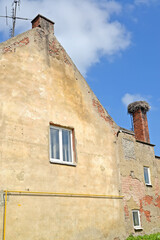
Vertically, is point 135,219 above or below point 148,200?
below

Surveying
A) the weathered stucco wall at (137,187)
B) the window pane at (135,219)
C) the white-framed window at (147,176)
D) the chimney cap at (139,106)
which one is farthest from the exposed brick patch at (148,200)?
the chimney cap at (139,106)

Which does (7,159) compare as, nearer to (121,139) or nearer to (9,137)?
(9,137)

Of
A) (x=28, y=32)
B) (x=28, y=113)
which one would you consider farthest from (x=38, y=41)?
(x=28, y=113)

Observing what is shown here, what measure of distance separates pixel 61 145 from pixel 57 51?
4.15m

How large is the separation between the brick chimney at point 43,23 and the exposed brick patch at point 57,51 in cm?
66

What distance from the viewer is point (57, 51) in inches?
428

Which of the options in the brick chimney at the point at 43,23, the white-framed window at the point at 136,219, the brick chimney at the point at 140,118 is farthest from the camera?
the brick chimney at the point at 140,118

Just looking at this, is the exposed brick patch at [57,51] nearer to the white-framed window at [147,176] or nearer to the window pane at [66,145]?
the window pane at [66,145]

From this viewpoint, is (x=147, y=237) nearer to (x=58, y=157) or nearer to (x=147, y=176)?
(x=147, y=176)

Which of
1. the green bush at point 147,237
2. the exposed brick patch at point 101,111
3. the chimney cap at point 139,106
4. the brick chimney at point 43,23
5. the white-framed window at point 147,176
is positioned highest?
the brick chimney at point 43,23

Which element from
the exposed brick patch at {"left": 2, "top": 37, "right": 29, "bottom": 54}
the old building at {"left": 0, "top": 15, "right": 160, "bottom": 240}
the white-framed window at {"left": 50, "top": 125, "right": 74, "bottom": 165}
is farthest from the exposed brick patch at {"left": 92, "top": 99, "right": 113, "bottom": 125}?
the exposed brick patch at {"left": 2, "top": 37, "right": 29, "bottom": 54}

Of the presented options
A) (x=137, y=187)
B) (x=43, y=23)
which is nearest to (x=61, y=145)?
(x=137, y=187)

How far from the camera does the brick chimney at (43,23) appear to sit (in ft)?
35.8

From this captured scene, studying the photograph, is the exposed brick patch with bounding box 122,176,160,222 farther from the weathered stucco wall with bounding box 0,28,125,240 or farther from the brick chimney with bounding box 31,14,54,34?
the brick chimney with bounding box 31,14,54,34
